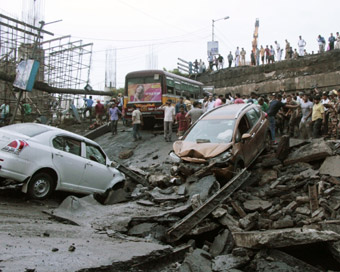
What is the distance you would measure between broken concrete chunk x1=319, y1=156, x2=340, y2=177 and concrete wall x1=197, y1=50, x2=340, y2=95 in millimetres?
16288

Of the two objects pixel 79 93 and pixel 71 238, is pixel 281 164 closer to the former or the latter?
pixel 71 238

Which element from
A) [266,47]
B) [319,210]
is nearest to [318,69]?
[266,47]

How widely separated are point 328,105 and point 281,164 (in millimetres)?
3996

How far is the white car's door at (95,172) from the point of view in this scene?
7789mm

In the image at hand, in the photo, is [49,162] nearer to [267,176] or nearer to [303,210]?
[303,210]

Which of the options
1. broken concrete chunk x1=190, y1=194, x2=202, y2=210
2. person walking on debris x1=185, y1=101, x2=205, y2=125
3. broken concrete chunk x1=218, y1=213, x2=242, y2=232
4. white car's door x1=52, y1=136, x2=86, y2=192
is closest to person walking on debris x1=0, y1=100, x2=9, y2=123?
person walking on debris x1=185, y1=101, x2=205, y2=125

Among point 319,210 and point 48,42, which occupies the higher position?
point 48,42

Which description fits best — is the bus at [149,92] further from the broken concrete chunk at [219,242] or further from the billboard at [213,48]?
the billboard at [213,48]

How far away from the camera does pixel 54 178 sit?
7.13m

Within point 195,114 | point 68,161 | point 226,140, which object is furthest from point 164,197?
point 195,114

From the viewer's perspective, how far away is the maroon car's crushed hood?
778cm

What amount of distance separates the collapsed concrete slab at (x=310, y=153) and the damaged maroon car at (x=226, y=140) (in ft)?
3.27

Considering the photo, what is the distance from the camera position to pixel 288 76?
2567 centimetres

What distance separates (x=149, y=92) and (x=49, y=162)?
37.5 feet
